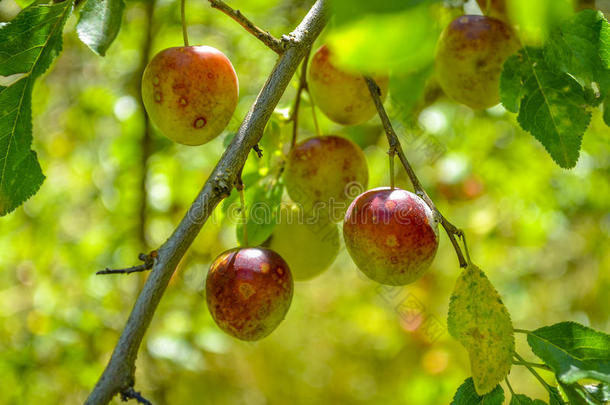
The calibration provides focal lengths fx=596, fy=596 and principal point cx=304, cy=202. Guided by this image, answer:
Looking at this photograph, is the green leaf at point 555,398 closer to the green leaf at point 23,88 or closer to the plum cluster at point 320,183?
the plum cluster at point 320,183

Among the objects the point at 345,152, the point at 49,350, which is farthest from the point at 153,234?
the point at 345,152

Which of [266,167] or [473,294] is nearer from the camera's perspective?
[473,294]

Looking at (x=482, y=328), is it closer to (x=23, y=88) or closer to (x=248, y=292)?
(x=248, y=292)

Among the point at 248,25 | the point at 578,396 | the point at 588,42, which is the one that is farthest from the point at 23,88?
the point at 578,396

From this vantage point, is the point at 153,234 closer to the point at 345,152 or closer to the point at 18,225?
the point at 18,225

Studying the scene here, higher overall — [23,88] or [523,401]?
[23,88]

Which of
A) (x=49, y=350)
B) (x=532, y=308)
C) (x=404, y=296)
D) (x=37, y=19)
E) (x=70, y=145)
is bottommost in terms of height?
(x=532, y=308)

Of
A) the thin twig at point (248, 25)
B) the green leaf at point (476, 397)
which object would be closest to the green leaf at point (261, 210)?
the thin twig at point (248, 25)
